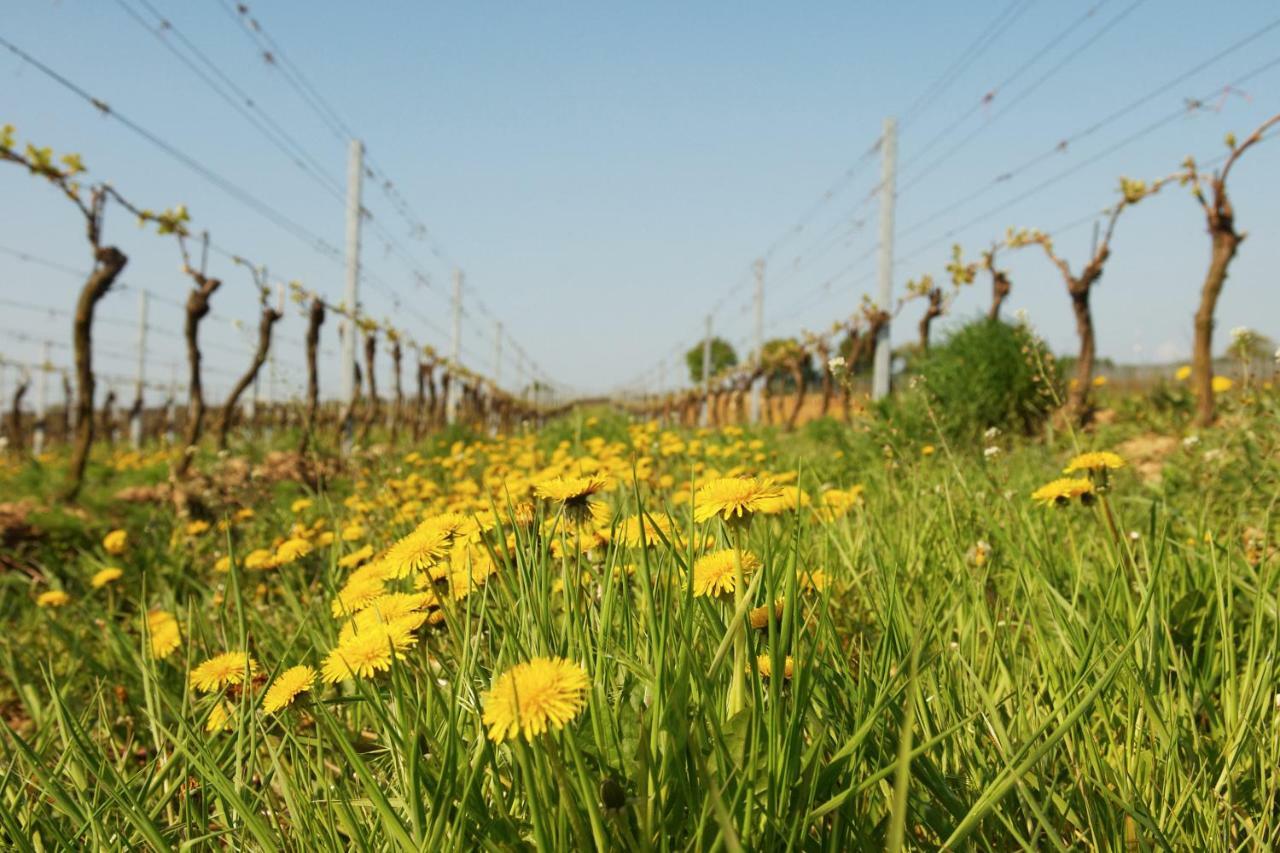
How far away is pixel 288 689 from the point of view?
98 cm

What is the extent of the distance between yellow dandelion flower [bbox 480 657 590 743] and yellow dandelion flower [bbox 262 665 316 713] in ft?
1.30

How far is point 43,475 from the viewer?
273 inches

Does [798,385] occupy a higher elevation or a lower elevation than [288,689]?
higher

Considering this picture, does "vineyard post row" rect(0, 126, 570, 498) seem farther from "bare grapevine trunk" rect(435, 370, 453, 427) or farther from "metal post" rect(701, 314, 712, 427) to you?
"metal post" rect(701, 314, 712, 427)

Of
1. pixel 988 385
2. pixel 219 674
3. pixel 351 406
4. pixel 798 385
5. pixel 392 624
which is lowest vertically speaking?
pixel 219 674

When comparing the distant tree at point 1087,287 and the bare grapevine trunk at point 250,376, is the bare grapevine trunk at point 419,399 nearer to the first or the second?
the bare grapevine trunk at point 250,376

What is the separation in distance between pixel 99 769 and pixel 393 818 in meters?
0.64

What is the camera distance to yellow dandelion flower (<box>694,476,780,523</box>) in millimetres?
978

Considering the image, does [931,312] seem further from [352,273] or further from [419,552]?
[419,552]

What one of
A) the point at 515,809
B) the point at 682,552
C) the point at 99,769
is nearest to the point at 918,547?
the point at 682,552

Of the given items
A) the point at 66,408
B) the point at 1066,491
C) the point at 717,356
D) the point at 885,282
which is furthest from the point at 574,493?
the point at 717,356

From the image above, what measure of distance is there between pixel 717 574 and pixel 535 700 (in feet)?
1.18

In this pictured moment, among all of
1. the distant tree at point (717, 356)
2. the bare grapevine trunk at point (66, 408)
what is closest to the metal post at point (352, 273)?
the bare grapevine trunk at point (66, 408)

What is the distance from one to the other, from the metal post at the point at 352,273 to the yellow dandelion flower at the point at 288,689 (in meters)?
11.2
